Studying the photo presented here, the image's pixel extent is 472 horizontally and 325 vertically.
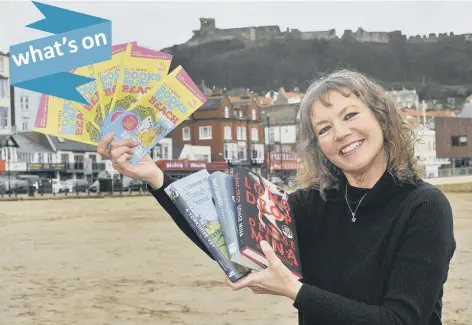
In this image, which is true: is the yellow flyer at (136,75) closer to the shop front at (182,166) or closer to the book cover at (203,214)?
the book cover at (203,214)

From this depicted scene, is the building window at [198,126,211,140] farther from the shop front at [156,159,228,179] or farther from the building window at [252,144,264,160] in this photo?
the building window at [252,144,264,160]

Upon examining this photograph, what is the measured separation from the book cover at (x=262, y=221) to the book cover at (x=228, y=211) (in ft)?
0.06

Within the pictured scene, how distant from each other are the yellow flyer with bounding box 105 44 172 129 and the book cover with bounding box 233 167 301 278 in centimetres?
44

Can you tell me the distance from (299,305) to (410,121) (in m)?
0.86

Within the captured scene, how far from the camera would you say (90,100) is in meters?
2.38

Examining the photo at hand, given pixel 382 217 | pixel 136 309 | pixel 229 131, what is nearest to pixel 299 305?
pixel 382 217

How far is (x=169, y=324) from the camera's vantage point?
7.89 meters

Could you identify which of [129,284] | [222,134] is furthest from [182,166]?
[129,284]

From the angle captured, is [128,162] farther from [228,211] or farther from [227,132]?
[227,132]

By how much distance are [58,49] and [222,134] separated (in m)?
67.5

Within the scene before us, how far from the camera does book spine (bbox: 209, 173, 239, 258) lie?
2168mm

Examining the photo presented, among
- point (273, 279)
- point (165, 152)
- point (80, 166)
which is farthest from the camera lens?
point (165, 152)

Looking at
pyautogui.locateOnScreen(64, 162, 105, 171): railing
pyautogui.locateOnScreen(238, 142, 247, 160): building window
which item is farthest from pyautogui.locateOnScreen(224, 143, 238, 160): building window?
pyautogui.locateOnScreen(64, 162, 105, 171): railing

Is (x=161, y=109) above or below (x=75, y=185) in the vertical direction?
above
